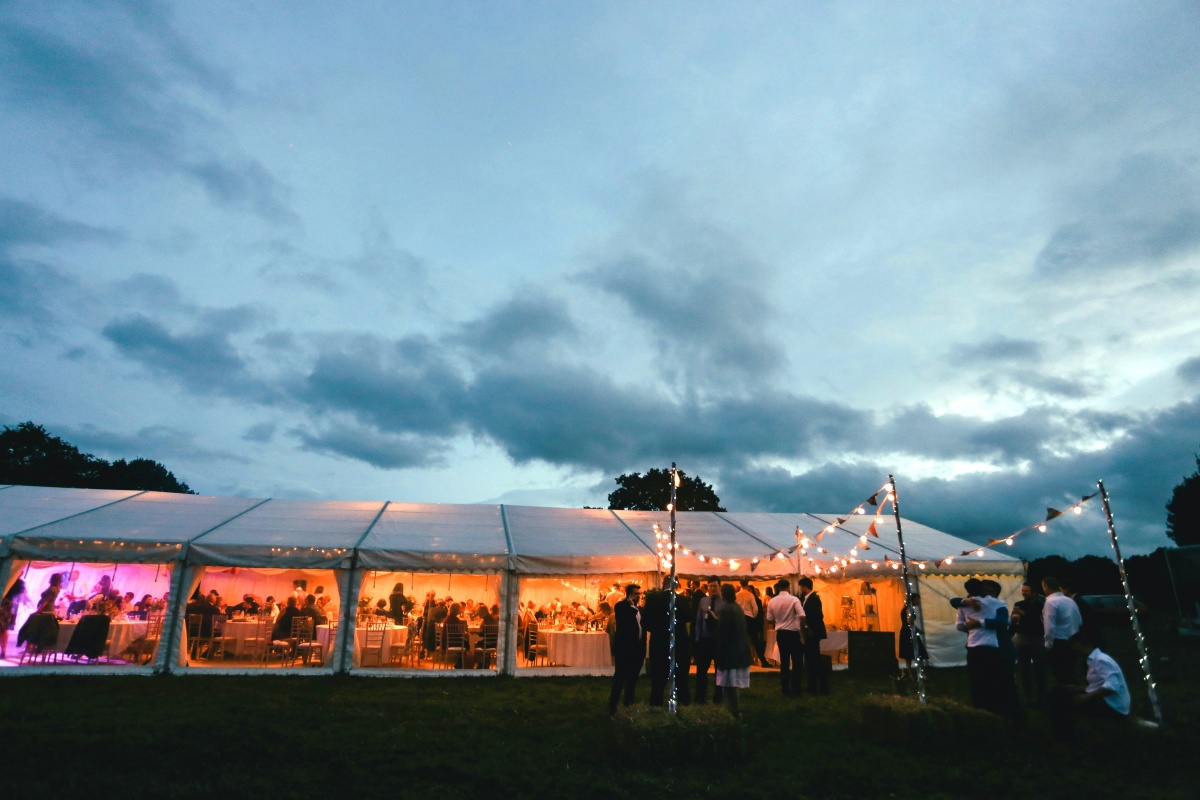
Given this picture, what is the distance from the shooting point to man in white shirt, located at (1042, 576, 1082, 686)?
6.25 m

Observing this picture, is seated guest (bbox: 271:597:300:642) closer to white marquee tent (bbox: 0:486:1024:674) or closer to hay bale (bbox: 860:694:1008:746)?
white marquee tent (bbox: 0:486:1024:674)

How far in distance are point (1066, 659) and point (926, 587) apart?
4.98m

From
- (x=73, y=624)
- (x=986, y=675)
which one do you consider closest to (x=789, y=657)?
(x=986, y=675)

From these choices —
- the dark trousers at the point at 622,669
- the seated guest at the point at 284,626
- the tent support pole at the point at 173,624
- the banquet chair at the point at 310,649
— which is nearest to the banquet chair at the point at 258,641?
the seated guest at the point at 284,626

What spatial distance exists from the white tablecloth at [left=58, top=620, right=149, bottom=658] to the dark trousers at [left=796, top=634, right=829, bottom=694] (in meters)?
9.75

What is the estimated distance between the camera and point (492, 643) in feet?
33.0

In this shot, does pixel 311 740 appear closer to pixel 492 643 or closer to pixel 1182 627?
pixel 492 643

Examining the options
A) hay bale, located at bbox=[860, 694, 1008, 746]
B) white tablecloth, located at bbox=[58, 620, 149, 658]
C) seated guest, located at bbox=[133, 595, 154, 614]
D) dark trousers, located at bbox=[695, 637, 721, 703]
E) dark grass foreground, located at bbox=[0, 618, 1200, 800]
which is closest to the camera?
dark grass foreground, located at bbox=[0, 618, 1200, 800]

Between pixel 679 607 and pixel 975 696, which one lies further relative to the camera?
pixel 679 607

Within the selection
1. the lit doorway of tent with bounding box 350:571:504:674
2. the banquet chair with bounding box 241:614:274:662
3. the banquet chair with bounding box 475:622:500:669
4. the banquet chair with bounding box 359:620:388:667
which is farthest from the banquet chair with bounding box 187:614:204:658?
the banquet chair with bounding box 475:622:500:669

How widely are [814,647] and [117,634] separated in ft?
32.9

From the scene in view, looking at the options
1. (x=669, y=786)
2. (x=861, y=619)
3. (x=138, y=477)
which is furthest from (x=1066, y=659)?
(x=138, y=477)

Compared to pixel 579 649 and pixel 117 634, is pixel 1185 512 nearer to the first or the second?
pixel 579 649

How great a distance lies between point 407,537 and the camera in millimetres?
9859
